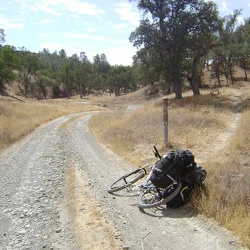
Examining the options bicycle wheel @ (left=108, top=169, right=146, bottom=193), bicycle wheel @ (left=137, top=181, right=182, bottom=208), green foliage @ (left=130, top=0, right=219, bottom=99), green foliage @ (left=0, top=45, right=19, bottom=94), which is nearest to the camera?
bicycle wheel @ (left=137, top=181, right=182, bottom=208)

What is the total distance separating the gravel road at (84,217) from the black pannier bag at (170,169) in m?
0.59

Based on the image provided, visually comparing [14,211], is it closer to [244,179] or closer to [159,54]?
[244,179]

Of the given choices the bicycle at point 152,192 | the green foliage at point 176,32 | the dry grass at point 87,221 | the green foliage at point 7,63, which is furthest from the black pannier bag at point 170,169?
the green foliage at point 7,63

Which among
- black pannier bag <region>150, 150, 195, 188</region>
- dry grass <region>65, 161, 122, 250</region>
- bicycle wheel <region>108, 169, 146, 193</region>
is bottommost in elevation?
dry grass <region>65, 161, 122, 250</region>

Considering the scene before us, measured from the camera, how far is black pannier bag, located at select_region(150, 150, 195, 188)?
17.2 feet

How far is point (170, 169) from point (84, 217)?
1.93 meters

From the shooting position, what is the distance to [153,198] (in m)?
5.61

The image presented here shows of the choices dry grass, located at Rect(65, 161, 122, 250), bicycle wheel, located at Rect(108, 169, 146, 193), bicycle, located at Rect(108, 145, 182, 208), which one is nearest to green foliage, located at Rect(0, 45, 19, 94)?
dry grass, located at Rect(65, 161, 122, 250)

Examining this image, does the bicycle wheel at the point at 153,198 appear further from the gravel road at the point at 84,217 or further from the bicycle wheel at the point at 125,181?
the bicycle wheel at the point at 125,181

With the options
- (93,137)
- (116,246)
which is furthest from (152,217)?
(93,137)

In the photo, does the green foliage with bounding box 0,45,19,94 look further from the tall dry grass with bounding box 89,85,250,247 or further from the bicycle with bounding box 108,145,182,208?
the bicycle with bounding box 108,145,182,208

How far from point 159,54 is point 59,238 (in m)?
26.0

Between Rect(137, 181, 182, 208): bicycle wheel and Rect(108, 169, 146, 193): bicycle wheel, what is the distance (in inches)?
28.8

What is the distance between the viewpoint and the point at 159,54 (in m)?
28.3
